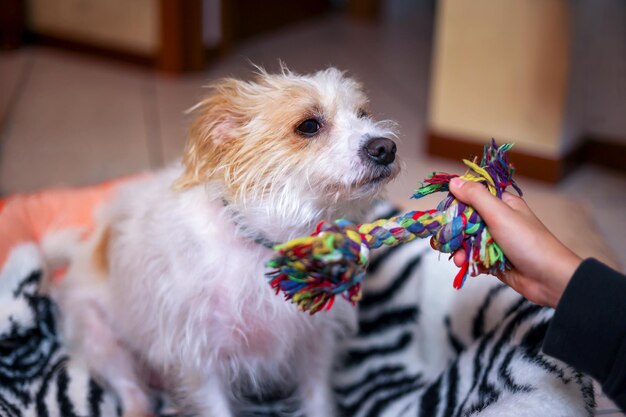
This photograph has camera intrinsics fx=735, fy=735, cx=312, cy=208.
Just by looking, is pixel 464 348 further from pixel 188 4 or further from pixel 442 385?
pixel 188 4

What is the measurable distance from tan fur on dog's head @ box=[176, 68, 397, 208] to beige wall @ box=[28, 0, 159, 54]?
8.25 feet

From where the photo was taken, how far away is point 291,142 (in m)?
1.18

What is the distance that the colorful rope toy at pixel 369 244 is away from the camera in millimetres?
943

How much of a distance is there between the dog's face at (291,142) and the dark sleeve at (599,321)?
339 millimetres

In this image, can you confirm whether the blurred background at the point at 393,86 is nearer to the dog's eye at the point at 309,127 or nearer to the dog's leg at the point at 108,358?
the dog's eye at the point at 309,127

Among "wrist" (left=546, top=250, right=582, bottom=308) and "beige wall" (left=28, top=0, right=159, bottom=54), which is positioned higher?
"wrist" (left=546, top=250, right=582, bottom=308)

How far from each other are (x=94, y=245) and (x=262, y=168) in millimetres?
655

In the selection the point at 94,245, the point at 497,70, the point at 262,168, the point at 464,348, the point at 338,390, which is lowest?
the point at 338,390

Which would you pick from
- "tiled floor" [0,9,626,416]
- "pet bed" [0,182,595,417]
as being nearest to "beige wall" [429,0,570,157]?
"tiled floor" [0,9,626,416]

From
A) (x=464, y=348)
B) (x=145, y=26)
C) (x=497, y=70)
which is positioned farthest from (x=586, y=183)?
(x=145, y=26)

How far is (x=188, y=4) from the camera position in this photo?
11.7 feet

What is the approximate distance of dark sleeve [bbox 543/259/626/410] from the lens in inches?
36.3

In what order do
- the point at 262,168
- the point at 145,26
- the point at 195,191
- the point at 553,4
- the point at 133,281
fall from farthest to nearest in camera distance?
the point at 145,26 → the point at 553,4 → the point at 133,281 → the point at 195,191 → the point at 262,168

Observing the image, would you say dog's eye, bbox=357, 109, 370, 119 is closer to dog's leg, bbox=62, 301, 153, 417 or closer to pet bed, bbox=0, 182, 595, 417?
pet bed, bbox=0, 182, 595, 417
